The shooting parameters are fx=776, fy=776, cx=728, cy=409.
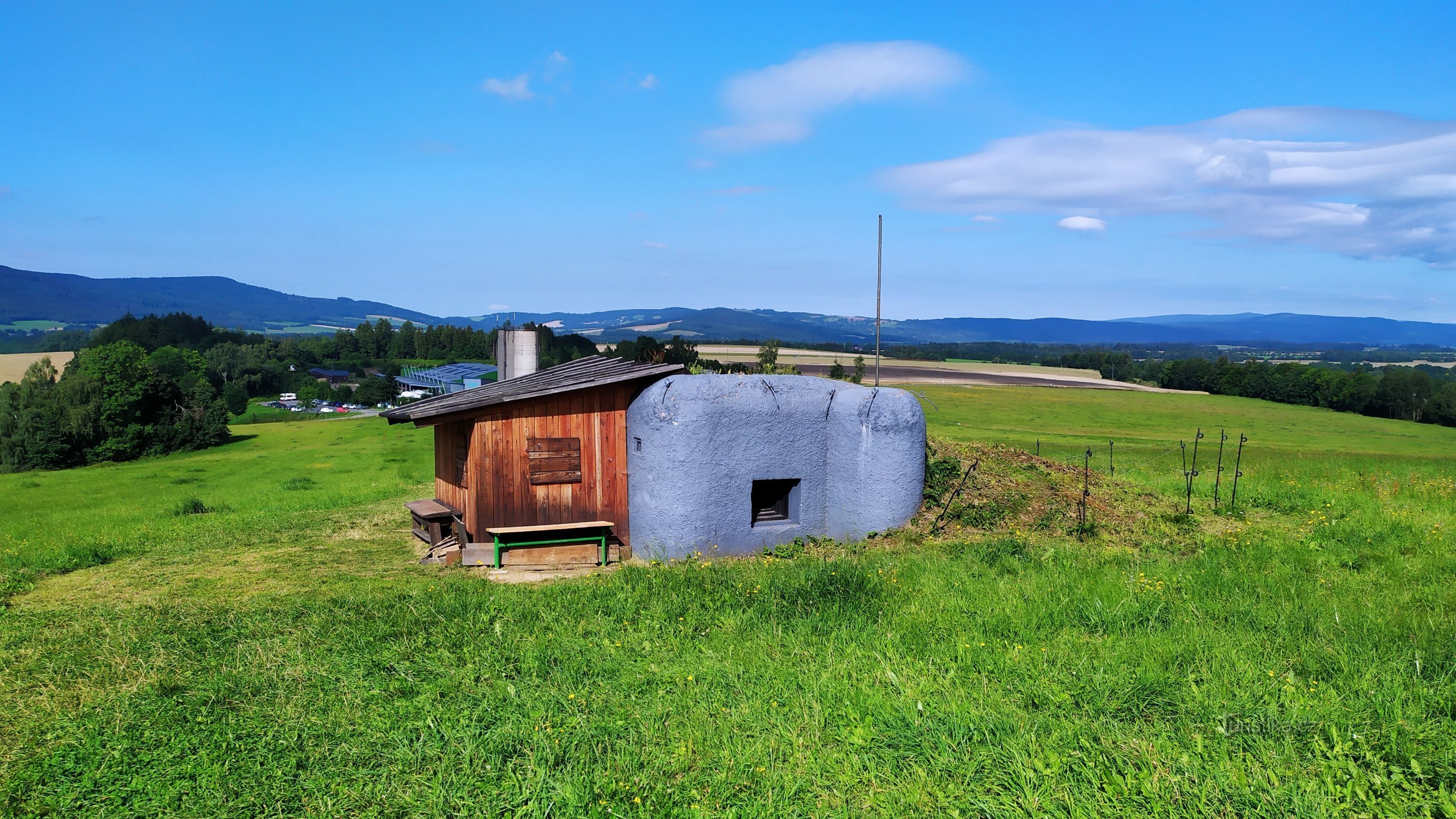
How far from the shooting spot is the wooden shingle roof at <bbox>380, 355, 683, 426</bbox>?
12.5 m

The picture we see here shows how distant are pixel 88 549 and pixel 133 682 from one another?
8.56 meters

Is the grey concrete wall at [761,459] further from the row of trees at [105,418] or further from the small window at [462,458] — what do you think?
the row of trees at [105,418]

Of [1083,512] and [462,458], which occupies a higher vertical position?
[462,458]

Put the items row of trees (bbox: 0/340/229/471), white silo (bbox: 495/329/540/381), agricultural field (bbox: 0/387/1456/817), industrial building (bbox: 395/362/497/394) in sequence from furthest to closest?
1. industrial building (bbox: 395/362/497/394)
2. row of trees (bbox: 0/340/229/471)
3. white silo (bbox: 495/329/540/381)
4. agricultural field (bbox: 0/387/1456/817)

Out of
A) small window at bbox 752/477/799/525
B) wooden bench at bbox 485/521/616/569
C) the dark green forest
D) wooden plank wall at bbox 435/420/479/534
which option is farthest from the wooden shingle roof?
small window at bbox 752/477/799/525

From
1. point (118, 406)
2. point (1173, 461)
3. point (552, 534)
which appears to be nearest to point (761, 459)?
point (552, 534)

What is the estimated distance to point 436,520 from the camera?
14.0 meters

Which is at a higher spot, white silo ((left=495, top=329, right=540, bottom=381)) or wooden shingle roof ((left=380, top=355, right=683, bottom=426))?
white silo ((left=495, top=329, right=540, bottom=381))

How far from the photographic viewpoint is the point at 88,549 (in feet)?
43.3

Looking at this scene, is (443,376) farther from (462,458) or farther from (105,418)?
(462,458)

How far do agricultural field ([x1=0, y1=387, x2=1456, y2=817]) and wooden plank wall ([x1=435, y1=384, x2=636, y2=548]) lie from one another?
1.37 m

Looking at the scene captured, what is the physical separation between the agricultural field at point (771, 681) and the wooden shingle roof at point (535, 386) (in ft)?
8.58

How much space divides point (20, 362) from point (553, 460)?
141 meters

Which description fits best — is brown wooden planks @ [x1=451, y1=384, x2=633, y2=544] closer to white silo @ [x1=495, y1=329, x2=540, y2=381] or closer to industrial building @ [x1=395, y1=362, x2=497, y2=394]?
white silo @ [x1=495, y1=329, x2=540, y2=381]
